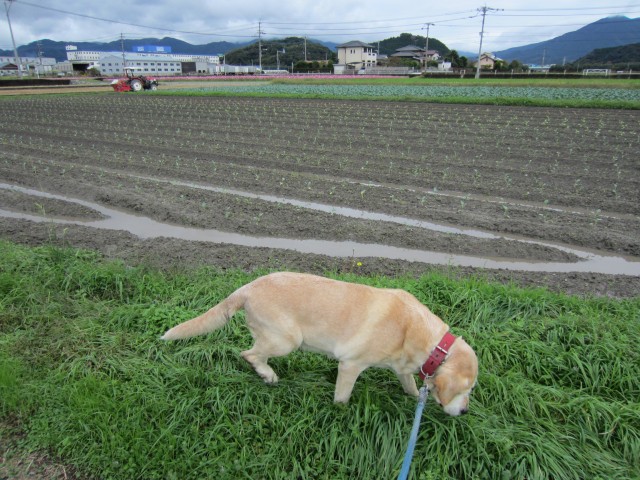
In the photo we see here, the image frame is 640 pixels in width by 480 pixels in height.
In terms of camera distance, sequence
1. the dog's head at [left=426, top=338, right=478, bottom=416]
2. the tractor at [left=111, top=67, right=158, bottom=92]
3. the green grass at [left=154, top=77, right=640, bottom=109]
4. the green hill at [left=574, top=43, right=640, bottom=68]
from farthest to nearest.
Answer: the green hill at [left=574, top=43, right=640, bottom=68] → the tractor at [left=111, top=67, right=158, bottom=92] → the green grass at [left=154, top=77, right=640, bottom=109] → the dog's head at [left=426, top=338, right=478, bottom=416]

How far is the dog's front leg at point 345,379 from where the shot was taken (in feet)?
9.85

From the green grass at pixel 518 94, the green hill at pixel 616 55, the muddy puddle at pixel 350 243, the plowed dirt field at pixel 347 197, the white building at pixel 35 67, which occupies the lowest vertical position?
the muddy puddle at pixel 350 243

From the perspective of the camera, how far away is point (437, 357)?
2736mm

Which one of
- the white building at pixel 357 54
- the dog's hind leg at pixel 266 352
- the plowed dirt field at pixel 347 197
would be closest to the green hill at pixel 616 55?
the white building at pixel 357 54

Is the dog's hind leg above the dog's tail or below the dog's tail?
below

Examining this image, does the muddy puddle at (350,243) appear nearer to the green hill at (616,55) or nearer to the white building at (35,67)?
the white building at (35,67)

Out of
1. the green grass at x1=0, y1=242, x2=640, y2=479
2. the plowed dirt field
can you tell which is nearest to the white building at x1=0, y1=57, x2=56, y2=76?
the plowed dirt field

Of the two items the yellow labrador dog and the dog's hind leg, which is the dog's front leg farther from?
the dog's hind leg

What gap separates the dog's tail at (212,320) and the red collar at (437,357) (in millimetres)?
1433

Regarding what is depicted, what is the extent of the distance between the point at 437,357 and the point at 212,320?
1695 millimetres

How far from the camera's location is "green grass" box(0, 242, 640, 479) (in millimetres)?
2830

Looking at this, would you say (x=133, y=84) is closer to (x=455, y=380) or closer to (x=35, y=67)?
(x=455, y=380)

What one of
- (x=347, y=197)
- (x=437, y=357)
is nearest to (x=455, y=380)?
(x=437, y=357)

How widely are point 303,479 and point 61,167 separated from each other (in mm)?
11648
